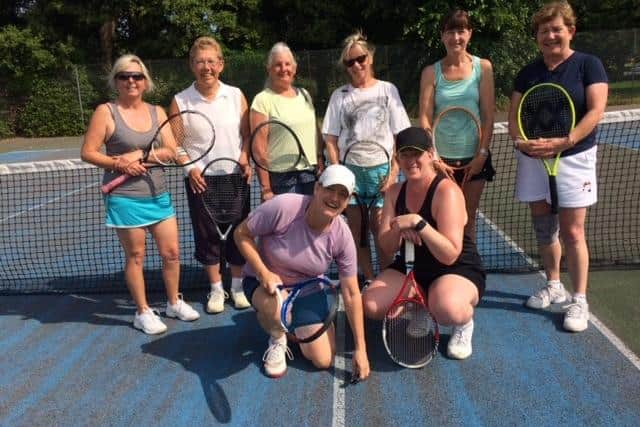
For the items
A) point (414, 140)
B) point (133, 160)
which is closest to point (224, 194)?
point (133, 160)

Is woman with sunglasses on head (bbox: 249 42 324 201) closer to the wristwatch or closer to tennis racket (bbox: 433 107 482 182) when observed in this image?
tennis racket (bbox: 433 107 482 182)

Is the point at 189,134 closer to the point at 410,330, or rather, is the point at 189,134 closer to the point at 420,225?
the point at 420,225

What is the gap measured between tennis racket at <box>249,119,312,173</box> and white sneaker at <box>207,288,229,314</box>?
1017 millimetres

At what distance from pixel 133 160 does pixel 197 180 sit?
0.46 meters

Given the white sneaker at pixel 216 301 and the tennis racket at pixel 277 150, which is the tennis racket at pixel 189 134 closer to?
the tennis racket at pixel 277 150

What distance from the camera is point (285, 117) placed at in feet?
12.2

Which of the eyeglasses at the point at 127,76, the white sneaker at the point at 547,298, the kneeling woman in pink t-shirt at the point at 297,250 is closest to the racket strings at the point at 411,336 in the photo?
the kneeling woman in pink t-shirt at the point at 297,250

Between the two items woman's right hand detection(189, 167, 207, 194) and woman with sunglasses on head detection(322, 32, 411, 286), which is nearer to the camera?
woman with sunglasses on head detection(322, 32, 411, 286)

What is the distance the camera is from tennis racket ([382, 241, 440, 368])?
10.5 feet

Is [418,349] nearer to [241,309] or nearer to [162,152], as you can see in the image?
[241,309]

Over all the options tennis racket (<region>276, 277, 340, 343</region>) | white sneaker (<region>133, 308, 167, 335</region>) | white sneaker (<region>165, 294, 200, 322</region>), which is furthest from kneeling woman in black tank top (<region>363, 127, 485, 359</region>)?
white sneaker (<region>133, 308, 167, 335</region>)

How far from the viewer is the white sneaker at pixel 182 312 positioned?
4.01 metres

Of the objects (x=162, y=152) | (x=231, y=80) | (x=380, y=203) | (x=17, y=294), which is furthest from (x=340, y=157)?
(x=231, y=80)

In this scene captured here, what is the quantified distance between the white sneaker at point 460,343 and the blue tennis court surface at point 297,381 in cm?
5
